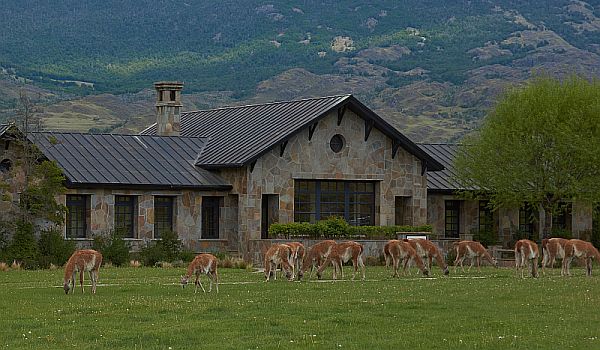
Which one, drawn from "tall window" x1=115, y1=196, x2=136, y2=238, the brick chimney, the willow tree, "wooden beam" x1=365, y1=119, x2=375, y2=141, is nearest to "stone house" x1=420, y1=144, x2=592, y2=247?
the willow tree

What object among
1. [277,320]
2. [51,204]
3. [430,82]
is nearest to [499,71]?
[430,82]

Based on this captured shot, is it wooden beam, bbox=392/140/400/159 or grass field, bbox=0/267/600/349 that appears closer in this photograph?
grass field, bbox=0/267/600/349

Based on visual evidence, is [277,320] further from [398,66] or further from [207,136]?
[398,66]

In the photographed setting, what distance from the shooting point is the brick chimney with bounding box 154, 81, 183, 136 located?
2267 inches

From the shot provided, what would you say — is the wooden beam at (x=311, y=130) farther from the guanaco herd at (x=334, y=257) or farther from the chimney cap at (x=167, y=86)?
the guanaco herd at (x=334, y=257)

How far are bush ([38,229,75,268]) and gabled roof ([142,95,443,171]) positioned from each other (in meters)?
7.86

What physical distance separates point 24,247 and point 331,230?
11616 millimetres

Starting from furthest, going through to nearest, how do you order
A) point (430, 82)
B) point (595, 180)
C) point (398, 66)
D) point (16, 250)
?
point (398, 66), point (430, 82), point (595, 180), point (16, 250)

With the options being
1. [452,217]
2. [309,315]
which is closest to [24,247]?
[309,315]

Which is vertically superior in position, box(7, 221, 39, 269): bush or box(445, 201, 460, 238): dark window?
box(445, 201, 460, 238): dark window

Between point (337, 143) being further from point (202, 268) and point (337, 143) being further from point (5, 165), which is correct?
point (202, 268)

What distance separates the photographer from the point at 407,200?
52844 mm

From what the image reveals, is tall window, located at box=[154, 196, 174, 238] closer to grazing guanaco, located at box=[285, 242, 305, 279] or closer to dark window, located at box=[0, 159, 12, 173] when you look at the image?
dark window, located at box=[0, 159, 12, 173]

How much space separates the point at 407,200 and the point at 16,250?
17.4m
